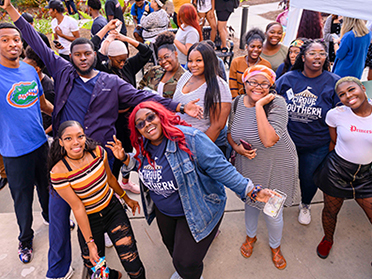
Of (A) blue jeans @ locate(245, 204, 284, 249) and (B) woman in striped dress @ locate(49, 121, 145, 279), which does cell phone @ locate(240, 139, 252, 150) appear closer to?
A: (A) blue jeans @ locate(245, 204, 284, 249)

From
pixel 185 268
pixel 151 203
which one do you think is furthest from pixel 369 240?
pixel 151 203

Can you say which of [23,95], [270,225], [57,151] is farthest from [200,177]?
[23,95]

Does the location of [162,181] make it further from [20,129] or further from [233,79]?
[233,79]

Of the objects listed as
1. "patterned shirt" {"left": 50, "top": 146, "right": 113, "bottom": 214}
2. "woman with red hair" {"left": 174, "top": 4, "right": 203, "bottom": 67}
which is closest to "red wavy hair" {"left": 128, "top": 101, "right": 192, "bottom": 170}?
"patterned shirt" {"left": 50, "top": 146, "right": 113, "bottom": 214}

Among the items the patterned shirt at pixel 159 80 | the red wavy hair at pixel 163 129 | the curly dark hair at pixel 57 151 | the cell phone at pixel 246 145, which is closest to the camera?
the red wavy hair at pixel 163 129

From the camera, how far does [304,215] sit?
10.6ft

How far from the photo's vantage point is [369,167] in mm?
2496

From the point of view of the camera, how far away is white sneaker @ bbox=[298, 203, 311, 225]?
322cm

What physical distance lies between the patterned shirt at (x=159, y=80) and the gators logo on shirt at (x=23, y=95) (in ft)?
4.16

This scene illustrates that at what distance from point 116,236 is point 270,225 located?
145cm

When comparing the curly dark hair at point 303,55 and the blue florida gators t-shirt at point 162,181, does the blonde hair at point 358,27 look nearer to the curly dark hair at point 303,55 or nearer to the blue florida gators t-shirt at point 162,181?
the curly dark hair at point 303,55

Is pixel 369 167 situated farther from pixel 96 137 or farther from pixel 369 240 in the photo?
pixel 96 137

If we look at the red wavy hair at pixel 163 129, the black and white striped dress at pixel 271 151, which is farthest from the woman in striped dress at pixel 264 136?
the red wavy hair at pixel 163 129

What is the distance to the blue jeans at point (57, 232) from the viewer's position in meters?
2.44
